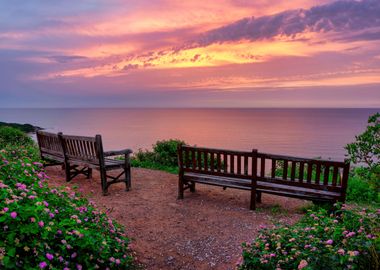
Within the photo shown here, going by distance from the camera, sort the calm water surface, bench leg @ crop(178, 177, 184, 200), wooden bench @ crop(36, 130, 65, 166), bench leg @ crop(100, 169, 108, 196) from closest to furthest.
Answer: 1. bench leg @ crop(178, 177, 184, 200)
2. bench leg @ crop(100, 169, 108, 196)
3. wooden bench @ crop(36, 130, 65, 166)
4. the calm water surface

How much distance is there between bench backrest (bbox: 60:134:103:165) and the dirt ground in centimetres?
86

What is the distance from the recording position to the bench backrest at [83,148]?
7879 millimetres

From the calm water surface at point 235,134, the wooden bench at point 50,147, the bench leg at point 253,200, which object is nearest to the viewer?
the bench leg at point 253,200

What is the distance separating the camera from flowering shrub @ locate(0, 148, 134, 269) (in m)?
2.70

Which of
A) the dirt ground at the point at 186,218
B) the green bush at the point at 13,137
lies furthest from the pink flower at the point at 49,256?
the green bush at the point at 13,137

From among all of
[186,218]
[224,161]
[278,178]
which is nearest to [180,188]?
[186,218]

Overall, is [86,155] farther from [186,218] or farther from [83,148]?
[186,218]

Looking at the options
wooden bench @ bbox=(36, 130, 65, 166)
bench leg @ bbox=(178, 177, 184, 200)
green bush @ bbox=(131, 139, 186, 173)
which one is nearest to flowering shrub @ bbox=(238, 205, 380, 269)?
bench leg @ bbox=(178, 177, 184, 200)

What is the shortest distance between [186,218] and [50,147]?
6055mm

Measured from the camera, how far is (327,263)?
2.63 m

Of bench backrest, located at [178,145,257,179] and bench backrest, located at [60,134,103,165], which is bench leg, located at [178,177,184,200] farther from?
bench backrest, located at [60,134,103,165]

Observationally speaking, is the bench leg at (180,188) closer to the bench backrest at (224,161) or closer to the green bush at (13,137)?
Result: the bench backrest at (224,161)

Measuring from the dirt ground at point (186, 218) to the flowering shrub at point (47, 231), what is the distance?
87 centimetres

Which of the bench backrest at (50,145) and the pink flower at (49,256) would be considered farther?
the bench backrest at (50,145)
